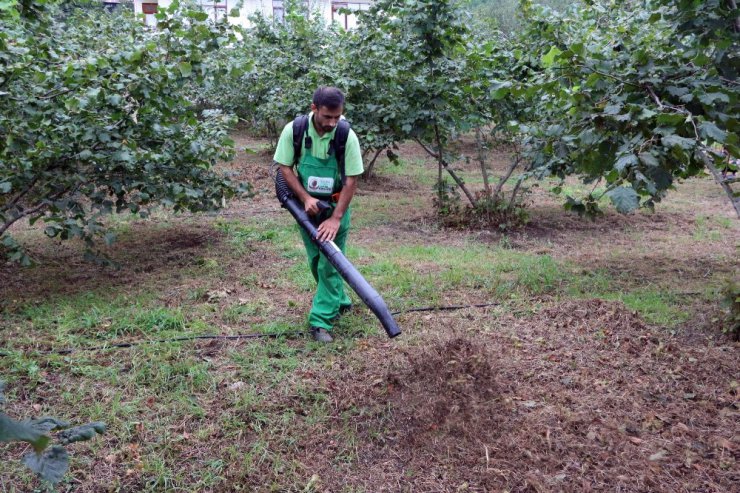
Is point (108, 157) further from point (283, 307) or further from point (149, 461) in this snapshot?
point (149, 461)

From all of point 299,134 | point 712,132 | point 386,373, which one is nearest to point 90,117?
point 299,134

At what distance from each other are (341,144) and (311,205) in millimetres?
413

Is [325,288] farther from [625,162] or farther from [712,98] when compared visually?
[712,98]

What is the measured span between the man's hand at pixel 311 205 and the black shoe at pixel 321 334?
0.78 meters

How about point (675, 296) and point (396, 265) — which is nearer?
point (675, 296)

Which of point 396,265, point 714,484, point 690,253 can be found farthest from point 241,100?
point 714,484

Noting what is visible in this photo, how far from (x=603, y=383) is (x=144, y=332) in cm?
286

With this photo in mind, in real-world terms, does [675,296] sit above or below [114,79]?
below

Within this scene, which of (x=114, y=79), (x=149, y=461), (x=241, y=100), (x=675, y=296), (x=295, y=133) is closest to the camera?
(x=149, y=461)

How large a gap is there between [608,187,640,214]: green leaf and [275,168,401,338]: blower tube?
122cm

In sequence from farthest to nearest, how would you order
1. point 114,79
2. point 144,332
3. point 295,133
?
point 114,79
point 144,332
point 295,133

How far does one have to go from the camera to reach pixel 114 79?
14.5ft

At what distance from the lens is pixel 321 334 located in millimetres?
3971

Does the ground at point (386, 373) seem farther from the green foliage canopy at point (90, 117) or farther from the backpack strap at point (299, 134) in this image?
the backpack strap at point (299, 134)
